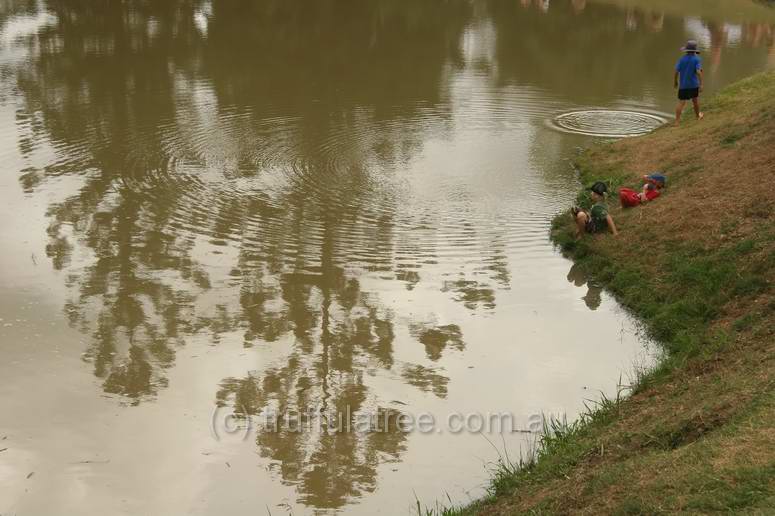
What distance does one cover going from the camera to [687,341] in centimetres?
955

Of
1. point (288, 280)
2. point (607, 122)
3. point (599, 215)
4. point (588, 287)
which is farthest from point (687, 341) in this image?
point (607, 122)

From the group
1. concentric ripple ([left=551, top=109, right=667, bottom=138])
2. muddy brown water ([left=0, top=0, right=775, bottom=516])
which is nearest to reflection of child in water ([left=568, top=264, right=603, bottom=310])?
muddy brown water ([left=0, top=0, right=775, bottom=516])

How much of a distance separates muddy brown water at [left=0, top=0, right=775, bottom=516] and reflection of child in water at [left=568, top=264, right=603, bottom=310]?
4cm

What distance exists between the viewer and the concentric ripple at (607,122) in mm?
18922

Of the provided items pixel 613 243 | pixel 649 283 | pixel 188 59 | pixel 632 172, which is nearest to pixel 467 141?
pixel 632 172

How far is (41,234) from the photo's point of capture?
13.3 m

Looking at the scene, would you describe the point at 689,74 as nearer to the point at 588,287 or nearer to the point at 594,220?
the point at 594,220

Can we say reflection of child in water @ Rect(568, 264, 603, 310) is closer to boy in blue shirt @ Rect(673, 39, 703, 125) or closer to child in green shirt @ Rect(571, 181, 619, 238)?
child in green shirt @ Rect(571, 181, 619, 238)

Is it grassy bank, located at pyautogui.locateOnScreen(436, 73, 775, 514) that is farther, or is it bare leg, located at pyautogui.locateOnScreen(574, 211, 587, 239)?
bare leg, located at pyautogui.locateOnScreen(574, 211, 587, 239)

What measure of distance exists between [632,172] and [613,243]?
3.14 meters

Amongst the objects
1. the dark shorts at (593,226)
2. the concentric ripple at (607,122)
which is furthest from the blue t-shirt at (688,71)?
the dark shorts at (593,226)

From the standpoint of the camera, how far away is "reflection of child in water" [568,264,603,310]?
11367mm

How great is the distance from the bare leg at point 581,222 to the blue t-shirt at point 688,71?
551 cm

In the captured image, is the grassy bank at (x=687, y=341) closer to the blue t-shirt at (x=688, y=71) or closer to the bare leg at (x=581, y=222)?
the bare leg at (x=581, y=222)
